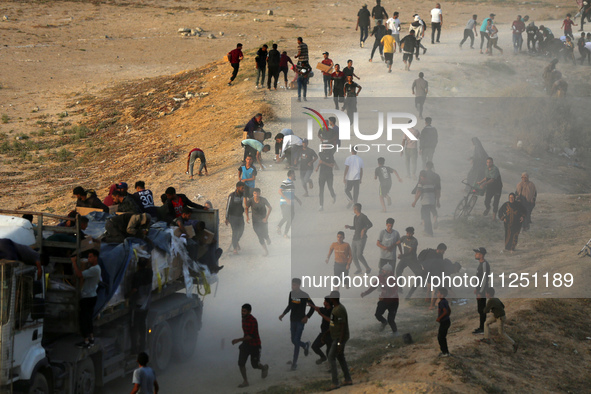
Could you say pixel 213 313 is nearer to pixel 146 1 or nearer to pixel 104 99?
pixel 104 99

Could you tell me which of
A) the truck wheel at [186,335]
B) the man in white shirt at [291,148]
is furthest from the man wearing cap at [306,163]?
the truck wheel at [186,335]

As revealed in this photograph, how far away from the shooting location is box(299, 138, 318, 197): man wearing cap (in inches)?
762

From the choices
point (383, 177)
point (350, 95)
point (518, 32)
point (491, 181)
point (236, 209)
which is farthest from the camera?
point (518, 32)

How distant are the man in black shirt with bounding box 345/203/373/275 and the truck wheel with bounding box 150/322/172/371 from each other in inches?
201

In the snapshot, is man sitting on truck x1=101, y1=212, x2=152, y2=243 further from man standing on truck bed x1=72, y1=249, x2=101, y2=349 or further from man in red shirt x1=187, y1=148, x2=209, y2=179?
man in red shirt x1=187, y1=148, x2=209, y2=179

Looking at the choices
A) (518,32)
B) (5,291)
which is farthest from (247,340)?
(518,32)

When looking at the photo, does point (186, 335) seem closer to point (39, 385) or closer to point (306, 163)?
point (39, 385)

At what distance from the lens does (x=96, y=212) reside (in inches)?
450

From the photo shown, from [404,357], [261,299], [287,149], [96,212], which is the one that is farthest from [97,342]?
[287,149]

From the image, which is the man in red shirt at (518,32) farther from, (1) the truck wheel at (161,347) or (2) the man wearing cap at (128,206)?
(1) the truck wheel at (161,347)

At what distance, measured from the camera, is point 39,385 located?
8758 millimetres

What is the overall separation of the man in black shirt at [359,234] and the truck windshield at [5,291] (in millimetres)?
8305

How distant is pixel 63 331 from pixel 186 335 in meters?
3.10

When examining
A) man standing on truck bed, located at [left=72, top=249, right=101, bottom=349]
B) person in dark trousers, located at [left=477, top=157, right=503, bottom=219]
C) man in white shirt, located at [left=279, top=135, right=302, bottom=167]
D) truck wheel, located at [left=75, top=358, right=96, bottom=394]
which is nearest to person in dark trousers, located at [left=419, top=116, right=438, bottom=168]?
person in dark trousers, located at [left=477, top=157, right=503, bottom=219]
